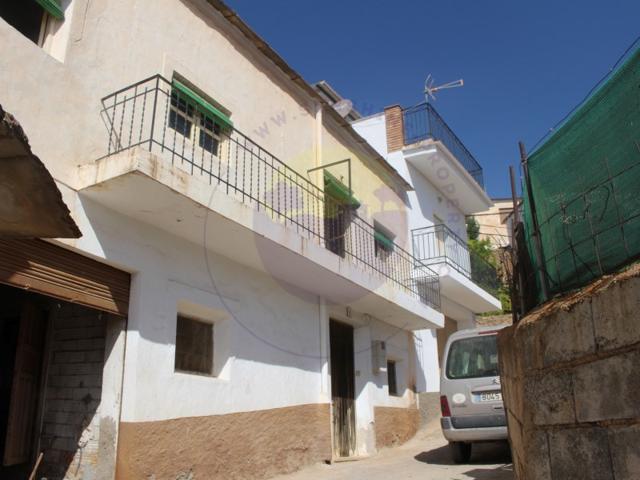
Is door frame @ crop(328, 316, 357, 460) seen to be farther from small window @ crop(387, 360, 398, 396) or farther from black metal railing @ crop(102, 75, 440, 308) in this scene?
small window @ crop(387, 360, 398, 396)

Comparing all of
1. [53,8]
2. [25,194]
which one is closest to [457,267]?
[53,8]

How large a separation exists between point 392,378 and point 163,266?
7.52 meters

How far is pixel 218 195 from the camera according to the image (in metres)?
6.52

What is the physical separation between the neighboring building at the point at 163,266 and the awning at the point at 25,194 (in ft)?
5.70

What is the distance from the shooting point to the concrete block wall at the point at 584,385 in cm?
276

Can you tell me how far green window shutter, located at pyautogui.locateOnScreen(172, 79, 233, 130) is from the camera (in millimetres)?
7587

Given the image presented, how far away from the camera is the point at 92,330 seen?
6387 millimetres

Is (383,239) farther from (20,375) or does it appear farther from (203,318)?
(20,375)

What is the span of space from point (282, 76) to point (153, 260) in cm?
478

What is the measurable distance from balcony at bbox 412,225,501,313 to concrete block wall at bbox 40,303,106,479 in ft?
30.5

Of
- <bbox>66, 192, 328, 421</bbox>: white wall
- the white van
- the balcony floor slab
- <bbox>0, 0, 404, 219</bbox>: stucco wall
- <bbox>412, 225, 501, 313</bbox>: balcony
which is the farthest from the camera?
<bbox>412, 225, 501, 313</bbox>: balcony

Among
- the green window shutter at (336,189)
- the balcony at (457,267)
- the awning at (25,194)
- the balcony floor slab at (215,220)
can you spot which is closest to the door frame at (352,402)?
the balcony floor slab at (215,220)

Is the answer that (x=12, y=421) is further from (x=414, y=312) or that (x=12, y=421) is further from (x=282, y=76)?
(x=414, y=312)

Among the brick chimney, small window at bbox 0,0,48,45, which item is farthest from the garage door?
the brick chimney
